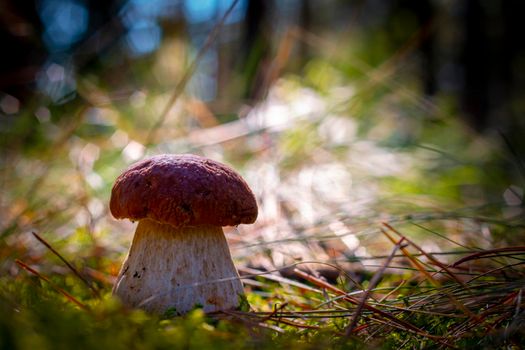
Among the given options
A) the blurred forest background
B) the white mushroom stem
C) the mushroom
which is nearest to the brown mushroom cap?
the mushroom

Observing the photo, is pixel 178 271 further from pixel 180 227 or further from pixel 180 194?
pixel 180 194

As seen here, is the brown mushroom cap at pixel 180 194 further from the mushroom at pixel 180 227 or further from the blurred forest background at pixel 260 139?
the blurred forest background at pixel 260 139

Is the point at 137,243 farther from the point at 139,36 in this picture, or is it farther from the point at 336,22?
the point at 336,22

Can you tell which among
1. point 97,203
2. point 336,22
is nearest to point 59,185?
point 97,203

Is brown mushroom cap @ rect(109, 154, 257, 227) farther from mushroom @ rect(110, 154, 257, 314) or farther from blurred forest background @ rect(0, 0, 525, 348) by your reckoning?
blurred forest background @ rect(0, 0, 525, 348)

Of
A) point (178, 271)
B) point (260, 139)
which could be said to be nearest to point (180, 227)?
point (178, 271)

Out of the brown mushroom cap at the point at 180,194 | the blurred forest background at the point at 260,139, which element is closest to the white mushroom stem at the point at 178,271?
the brown mushroom cap at the point at 180,194

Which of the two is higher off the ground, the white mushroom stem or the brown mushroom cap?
the brown mushroom cap
